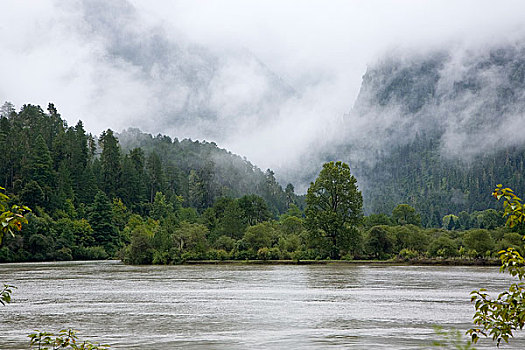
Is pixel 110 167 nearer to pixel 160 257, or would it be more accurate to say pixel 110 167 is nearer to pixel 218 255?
pixel 160 257

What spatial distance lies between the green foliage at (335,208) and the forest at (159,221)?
0.46ft

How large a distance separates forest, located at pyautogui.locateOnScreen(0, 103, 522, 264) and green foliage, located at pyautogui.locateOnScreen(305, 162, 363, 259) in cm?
14

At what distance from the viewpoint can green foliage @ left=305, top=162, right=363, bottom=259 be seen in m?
66.6

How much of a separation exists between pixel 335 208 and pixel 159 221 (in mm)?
55570

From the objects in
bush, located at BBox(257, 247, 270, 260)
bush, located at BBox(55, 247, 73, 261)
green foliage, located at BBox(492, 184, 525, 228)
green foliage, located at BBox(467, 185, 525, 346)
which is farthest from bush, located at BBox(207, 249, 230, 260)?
green foliage, located at BBox(492, 184, 525, 228)

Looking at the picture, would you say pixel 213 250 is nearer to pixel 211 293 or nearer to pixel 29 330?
pixel 211 293

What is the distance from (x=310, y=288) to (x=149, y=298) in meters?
9.20

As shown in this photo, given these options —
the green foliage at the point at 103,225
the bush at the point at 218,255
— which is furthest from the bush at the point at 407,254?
Answer: the green foliage at the point at 103,225

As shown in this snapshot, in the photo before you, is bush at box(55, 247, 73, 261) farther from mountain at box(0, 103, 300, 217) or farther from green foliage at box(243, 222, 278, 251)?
green foliage at box(243, 222, 278, 251)

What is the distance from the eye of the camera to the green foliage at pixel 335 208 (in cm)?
6662

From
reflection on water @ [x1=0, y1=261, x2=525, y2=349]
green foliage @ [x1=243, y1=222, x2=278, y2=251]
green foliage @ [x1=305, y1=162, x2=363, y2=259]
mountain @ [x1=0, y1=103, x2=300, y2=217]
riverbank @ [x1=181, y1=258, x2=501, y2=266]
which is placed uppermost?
mountain @ [x1=0, y1=103, x2=300, y2=217]

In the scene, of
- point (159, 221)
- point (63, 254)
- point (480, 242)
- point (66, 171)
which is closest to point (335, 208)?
point (480, 242)

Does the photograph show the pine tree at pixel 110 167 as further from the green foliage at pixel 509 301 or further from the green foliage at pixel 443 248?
the green foliage at pixel 509 301

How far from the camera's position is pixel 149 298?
2619 cm
